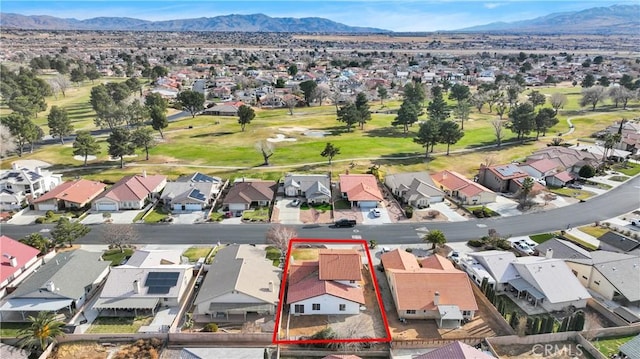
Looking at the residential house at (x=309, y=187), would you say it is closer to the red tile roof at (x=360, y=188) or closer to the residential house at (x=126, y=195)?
the red tile roof at (x=360, y=188)

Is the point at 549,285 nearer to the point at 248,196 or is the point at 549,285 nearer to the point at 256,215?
the point at 256,215

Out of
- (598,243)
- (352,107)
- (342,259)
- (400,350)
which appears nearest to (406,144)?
(352,107)

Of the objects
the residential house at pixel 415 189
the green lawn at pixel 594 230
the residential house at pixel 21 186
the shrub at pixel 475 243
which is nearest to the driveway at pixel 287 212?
the residential house at pixel 415 189

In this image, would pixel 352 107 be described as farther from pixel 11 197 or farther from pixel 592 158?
pixel 11 197

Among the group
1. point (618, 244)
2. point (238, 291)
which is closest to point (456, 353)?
point (238, 291)

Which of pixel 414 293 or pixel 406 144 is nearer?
pixel 414 293

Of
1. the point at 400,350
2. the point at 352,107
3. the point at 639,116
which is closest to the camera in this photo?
the point at 400,350

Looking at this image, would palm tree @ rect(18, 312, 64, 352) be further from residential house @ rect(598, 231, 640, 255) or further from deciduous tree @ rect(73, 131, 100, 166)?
residential house @ rect(598, 231, 640, 255)
